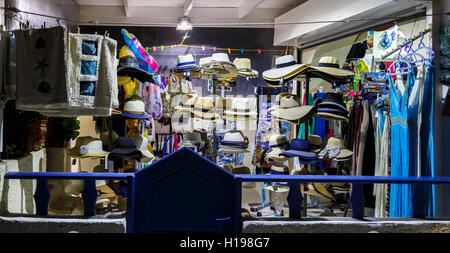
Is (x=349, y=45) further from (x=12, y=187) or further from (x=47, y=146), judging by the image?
(x=12, y=187)

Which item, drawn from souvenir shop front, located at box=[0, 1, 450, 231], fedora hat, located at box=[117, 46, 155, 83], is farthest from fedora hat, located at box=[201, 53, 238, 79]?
fedora hat, located at box=[117, 46, 155, 83]

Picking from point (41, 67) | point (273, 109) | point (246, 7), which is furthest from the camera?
point (246, 7)

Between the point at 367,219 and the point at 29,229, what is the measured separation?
1.95 metres

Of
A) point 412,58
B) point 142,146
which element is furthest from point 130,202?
point 412,58

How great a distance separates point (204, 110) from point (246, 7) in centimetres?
293

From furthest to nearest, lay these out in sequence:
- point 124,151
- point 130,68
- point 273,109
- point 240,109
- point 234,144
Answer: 1. point 240,109
2. point 234,144
3. point 273,109
4. point 130,68
5. point 124,151

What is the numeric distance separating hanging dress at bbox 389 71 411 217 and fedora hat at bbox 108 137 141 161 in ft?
7.98

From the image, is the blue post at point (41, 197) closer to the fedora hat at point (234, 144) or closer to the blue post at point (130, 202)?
the blue post at point (130, 202)

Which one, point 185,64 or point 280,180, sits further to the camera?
point 185,64

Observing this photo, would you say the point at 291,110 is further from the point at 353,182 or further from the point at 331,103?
the point at 353,182

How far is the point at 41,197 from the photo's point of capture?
1.88 meters

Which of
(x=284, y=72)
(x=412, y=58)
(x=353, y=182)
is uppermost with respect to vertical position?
(x=412, y=58)

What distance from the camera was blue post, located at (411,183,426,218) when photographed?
193 cm

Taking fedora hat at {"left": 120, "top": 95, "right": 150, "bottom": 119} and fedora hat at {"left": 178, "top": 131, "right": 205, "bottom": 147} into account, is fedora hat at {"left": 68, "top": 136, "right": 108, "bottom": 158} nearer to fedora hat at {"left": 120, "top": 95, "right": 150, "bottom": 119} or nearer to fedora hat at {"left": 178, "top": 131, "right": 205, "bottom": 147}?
fedora hat at {"left": 120, "top": 95, "right": 150, "bottom": 119}
